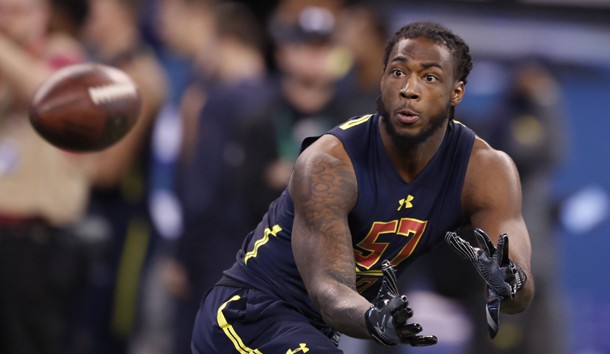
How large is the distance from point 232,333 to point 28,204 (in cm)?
241

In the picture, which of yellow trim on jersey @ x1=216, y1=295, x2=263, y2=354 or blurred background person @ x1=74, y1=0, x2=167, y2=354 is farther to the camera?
blurred background person @ x1=74, y1=0, x2=167, y2=354

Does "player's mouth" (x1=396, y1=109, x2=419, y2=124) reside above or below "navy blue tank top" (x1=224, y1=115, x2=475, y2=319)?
above

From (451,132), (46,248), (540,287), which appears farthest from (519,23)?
(451,132)

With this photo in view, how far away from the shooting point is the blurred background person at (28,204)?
727 centimetres

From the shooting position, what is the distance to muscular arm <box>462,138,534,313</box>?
5027 mm

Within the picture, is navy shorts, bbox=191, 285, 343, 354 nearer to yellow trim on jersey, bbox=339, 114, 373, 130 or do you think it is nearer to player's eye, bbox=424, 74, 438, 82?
yellow trim on jersey, bbox=339, 114, 373, 130

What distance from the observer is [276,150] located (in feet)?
28.1

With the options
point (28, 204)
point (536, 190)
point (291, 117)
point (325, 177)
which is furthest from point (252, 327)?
point (536, 190)

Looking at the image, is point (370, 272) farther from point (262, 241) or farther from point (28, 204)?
point (28, 204)

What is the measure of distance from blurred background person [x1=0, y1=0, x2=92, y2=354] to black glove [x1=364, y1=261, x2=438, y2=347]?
330cm

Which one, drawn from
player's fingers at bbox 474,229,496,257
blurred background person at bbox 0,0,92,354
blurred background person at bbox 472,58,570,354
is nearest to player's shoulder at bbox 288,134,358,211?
player's fingers at bbox 474,229,496,257

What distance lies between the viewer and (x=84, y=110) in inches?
236

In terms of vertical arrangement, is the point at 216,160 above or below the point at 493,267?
below

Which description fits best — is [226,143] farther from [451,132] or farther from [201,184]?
[451,132]
